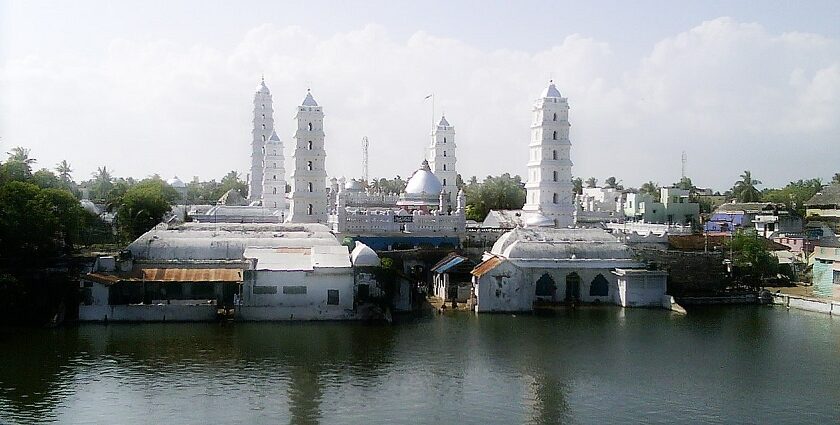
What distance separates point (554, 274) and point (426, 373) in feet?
45.7

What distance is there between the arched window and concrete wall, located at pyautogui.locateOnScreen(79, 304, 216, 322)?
15.7 m

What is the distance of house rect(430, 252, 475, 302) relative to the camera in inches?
1444

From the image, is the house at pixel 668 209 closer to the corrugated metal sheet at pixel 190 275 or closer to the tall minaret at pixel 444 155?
the tall minaret at pixel 444 155

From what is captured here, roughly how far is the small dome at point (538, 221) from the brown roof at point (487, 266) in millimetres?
9257

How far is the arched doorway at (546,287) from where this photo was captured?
3622cm

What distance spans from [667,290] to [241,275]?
18.2 metres

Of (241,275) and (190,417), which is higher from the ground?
(241,275)

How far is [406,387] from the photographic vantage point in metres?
22.0

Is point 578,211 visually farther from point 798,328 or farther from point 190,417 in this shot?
point 190,417

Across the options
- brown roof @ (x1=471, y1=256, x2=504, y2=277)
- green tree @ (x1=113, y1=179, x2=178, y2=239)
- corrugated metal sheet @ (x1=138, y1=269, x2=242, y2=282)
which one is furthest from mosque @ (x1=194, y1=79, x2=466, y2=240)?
corrugated metal sheet @ (x1=138, y1=269, x2=242, y2=282)

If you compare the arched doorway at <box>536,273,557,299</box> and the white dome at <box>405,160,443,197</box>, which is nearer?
the arched doorway at <box>536,273,557,299</box>

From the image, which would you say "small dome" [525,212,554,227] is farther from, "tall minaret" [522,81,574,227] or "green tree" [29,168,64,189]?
"green tree" [29,168,64,189]

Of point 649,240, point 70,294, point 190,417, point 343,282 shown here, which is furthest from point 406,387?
point 649,240

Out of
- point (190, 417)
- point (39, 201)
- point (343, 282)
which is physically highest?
point (39, 201)
